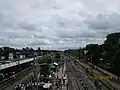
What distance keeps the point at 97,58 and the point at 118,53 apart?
2786 inches

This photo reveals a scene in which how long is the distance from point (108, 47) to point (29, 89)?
4668 centimetres

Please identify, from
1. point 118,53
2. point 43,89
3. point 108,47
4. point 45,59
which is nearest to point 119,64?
point 118,53

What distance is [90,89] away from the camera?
56688 millimetres

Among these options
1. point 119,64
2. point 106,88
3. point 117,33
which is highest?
point 117,33

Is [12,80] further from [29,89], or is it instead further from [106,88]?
[106,88]

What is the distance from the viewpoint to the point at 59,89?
56062 mm

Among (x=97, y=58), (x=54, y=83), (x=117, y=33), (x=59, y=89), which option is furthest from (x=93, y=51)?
A: (x=59, y=89)

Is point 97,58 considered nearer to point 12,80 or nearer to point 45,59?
point 45,59

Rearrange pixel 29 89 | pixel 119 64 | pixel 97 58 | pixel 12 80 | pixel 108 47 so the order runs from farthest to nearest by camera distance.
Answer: pixel 97 58
pixel 108 47
pixel 12 80
pixel 119 64
pixel 29 89

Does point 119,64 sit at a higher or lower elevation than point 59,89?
higher

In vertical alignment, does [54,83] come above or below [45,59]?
below

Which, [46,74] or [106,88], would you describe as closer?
[106,88]

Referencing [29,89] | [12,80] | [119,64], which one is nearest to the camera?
[29,89]

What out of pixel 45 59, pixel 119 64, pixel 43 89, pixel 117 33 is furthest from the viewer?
pixel 117 33
